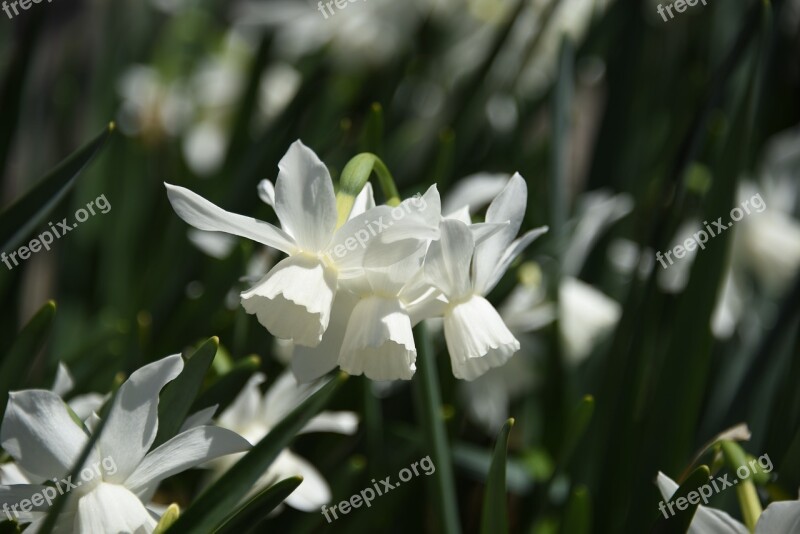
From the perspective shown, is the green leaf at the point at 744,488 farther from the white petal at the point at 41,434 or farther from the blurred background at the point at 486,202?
the white petal at the point at 41,434

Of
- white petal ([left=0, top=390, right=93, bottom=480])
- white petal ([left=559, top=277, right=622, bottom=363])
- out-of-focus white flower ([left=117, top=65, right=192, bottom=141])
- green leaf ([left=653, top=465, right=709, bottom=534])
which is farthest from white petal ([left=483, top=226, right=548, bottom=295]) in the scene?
out-of-focus white flower ([left=117, top=65, right=192, bottom=141])

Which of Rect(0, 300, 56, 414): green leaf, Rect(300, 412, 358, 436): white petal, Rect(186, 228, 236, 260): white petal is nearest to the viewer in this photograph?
Rect(0, 300, 56, 414): green leaf

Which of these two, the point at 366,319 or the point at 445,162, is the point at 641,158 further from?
the point at 366,319

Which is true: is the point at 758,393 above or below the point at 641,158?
below

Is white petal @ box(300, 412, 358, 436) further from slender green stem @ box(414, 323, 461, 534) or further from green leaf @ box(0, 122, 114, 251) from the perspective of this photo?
green leaf @ box(0, 122, 114, 251)

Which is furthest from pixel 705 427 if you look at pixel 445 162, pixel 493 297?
pixel 445 162
